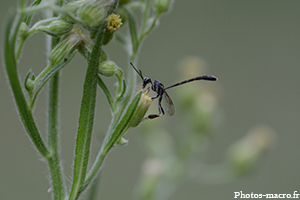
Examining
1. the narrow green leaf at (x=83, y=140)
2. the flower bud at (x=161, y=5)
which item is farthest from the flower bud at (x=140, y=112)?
the flower bud at (x=161, y=5)

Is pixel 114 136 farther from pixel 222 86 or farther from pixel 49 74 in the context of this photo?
pixel 222 86

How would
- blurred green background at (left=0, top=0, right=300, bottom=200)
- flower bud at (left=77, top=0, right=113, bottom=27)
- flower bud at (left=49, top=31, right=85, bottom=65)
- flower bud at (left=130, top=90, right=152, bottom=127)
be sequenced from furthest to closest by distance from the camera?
blurred green background at (left=0, top=0, right=300, bottom=200)
flower bud at (left=130, top=90, right=152, bottom=127)
flower bud at (left=49, top=31, right=85, bottom=65)
flower bud at (left=77, top=0, right=113, bottom=27)

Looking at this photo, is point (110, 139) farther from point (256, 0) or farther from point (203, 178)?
point (256, 0)

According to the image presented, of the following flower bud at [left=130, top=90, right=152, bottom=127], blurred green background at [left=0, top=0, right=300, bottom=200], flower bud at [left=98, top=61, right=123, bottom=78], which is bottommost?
flower bud at [left=130, top=90, right=152, bottom=127]

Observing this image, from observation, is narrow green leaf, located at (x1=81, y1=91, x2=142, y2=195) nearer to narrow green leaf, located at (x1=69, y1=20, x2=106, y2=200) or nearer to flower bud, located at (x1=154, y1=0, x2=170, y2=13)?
narrow green leaf, located at (x1=69, y1=20, x2=106, y2=200)

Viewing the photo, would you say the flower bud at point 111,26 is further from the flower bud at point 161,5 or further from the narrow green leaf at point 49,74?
the flower bud at point 161,5

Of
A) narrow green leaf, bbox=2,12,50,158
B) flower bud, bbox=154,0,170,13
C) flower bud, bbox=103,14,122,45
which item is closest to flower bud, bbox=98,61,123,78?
flower bud, bbox=103,14,122,45
